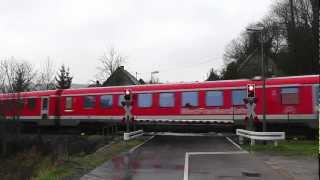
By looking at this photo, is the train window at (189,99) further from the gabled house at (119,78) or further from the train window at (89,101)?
the gabled house at (119,78)

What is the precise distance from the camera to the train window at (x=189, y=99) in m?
35.0

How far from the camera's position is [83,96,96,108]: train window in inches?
1549

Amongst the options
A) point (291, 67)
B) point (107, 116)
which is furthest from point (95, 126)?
point (291, 67)

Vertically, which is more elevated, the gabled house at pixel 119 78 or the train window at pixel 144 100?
the gabled house at pixel 119 78

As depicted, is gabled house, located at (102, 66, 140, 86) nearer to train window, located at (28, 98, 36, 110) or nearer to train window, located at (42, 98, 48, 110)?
train window, located at (28, 98, 36, 110)

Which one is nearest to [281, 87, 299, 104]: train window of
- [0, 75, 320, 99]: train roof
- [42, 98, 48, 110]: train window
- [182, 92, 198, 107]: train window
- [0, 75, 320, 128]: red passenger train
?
[0, 75, 320, 128]: red passenger train

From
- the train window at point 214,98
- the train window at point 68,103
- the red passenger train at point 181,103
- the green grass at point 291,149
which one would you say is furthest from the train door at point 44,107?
the green grass at point 291,149

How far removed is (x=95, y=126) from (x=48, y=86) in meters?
52.4

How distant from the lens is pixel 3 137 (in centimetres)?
4184

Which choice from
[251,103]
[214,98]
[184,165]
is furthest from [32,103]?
[184,165]

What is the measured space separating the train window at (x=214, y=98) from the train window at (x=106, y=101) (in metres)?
6.89

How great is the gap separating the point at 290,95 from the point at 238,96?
2.89 meters

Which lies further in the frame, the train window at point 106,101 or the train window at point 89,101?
the train window at point 89,101

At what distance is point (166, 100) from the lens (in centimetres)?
3597
